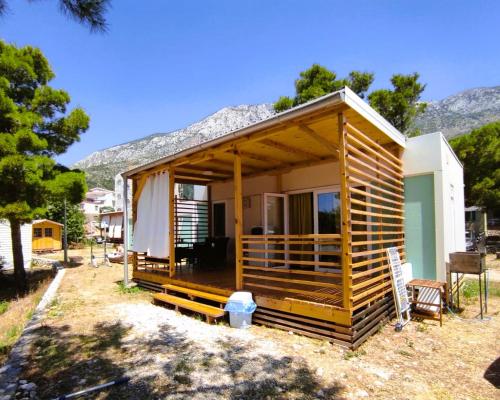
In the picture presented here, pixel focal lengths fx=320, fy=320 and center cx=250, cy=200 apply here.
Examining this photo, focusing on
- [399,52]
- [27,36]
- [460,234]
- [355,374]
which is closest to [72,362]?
[355,374]

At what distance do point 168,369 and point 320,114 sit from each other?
12.3 ft

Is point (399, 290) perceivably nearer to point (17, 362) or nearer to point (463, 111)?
point (17, 362)

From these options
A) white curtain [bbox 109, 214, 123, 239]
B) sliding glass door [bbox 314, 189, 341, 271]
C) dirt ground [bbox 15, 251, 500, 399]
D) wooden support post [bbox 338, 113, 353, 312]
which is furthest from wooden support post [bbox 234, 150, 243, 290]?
white curtain [bbox 109, 214, 123, 239]

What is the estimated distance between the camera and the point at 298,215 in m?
8.20

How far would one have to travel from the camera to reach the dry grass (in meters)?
5.27

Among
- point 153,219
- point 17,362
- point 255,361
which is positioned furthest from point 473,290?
point 17,362

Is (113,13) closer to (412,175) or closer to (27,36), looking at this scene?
(27,36)

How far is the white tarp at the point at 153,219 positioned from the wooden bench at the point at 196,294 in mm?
774

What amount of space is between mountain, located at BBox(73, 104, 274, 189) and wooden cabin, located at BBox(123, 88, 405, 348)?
5446 centimetres

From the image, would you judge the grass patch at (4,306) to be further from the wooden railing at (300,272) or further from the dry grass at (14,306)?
the wooden railing at (300,272)

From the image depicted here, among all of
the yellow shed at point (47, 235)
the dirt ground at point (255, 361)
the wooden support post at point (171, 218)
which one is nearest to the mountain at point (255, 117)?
the yellow shed at point (47, 235)

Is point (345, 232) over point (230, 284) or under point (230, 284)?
over

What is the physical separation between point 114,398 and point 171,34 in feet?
36.2

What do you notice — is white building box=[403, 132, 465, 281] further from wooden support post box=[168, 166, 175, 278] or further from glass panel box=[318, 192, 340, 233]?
wooden support post box=[168, 166, 175, 278]
